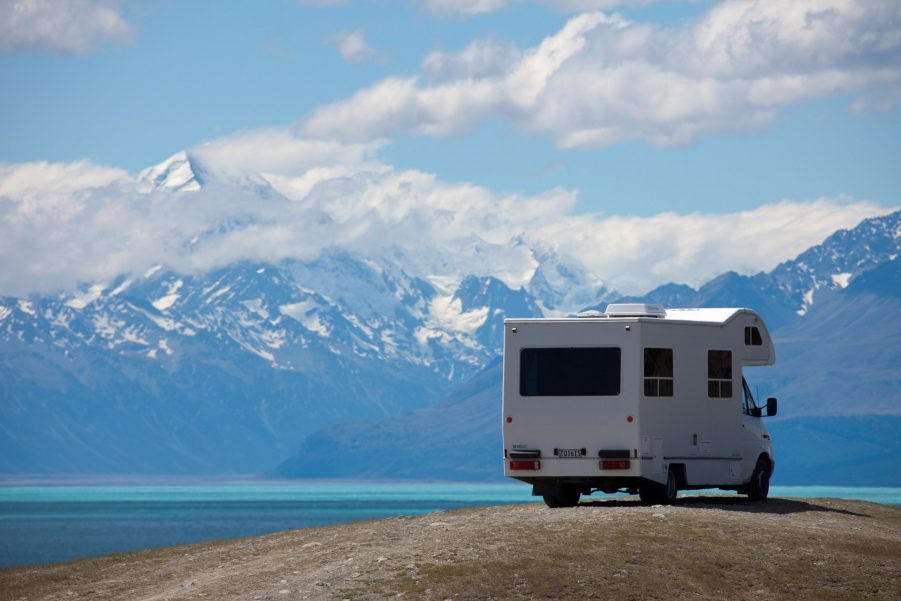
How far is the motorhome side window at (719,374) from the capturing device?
115ft

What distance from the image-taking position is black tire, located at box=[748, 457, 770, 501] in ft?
122

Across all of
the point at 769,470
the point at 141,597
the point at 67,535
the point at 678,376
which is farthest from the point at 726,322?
the point at 67,535

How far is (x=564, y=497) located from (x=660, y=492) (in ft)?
8.29

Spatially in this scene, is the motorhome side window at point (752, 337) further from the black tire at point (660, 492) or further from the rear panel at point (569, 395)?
the rear panel at point (569, 395)

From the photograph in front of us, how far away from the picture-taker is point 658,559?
27.1 meters

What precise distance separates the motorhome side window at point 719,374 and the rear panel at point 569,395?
2.94 meters

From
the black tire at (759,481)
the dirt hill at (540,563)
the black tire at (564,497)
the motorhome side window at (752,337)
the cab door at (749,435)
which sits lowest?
the dirt hill at (540,563)

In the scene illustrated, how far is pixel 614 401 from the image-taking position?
33.2 m

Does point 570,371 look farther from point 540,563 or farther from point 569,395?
point 540,563

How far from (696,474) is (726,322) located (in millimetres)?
3715

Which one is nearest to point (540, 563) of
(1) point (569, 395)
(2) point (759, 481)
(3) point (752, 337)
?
(1) point (569, 395)

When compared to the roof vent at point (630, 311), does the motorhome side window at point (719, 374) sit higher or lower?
lower

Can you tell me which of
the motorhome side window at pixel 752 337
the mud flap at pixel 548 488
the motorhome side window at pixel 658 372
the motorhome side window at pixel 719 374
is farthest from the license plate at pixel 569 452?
the motorhome side window at pixel 752 337

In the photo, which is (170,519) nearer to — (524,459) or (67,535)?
(67,535)
